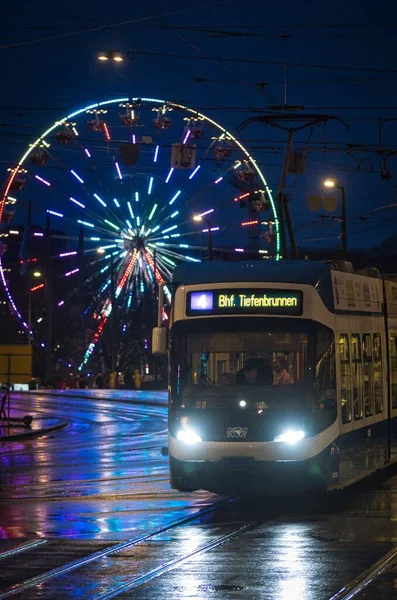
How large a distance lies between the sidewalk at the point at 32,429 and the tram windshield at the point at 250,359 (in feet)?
58.7

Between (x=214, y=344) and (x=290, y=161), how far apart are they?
22663 mm

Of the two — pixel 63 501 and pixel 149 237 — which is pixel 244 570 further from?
pixel 149 237

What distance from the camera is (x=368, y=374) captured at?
1814 centimetres

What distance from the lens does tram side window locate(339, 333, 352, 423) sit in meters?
16.5

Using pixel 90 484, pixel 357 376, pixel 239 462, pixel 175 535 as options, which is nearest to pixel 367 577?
pixel 175 535

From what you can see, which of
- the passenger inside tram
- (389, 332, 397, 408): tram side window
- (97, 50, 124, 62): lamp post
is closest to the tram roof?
the passenger inside tram

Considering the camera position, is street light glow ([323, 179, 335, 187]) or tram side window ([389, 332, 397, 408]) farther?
street light glow ([323, 179, 335, 187])

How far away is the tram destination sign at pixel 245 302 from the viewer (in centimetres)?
1612

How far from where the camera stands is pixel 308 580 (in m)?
10.2

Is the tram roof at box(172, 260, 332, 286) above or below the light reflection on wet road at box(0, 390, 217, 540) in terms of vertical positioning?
above

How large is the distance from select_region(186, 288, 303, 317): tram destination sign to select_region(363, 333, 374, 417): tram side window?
234cm

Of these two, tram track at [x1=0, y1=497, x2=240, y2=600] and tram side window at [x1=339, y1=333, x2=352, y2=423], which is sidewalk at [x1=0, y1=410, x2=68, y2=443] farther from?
tram track at [x1=0, y1=497, x2=240, y2=600]

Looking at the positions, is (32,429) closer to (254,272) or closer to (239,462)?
(254,272)

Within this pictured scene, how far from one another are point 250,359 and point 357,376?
2.23 metres
